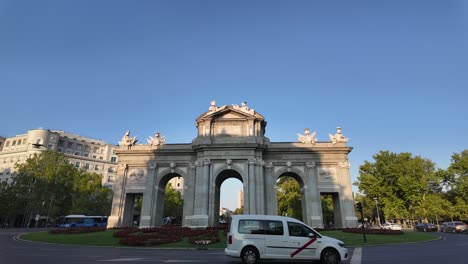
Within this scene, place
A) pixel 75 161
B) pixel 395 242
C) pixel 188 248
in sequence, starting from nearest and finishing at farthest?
pixel 188 248 < pixel 395 242 < pixel 75 161

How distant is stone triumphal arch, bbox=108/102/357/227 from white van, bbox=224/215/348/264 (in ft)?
77.4

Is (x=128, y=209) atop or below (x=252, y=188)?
below

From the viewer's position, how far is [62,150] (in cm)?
9362

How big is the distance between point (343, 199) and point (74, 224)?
4956 cm

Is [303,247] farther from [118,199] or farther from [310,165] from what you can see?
[118,199]

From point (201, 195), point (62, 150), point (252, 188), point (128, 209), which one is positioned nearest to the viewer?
point (252, 188)

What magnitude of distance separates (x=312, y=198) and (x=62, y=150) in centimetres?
9009

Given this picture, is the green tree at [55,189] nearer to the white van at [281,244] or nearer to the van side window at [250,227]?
the van side window at [250,227]

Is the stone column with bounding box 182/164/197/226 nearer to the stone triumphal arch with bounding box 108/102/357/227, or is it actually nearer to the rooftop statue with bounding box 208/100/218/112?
the stone triumphal arch with bounding box 108/102/357/227

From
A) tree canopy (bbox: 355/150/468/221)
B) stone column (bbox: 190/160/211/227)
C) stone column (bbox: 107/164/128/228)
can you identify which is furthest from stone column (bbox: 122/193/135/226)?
tree canopy (bbox: 355/150/468/221)

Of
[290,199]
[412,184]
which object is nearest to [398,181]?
[412,184]

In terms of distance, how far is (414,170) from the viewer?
57.2m

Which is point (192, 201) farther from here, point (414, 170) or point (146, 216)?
point (414, 170)

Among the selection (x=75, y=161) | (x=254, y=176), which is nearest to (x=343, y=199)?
(x=254, y=176)
